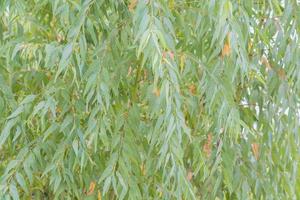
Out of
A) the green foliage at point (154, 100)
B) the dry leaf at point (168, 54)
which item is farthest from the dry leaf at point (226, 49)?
the dry leaf at point (168, 54)

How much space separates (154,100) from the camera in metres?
1.67

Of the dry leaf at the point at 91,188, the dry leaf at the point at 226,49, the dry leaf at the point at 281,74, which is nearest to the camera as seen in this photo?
the dry leaf at the point at 226,49

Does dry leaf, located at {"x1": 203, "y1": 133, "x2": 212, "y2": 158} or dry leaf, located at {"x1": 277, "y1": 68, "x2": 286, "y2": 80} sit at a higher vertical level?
dry leaf, located at {"x1": 277, "y1": 68, "x2": 286, "y2": 80}

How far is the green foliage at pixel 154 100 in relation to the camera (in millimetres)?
1602

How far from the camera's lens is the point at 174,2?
1865mm

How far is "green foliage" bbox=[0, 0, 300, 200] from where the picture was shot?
160cm

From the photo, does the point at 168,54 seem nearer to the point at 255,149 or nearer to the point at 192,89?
the point at 192,89

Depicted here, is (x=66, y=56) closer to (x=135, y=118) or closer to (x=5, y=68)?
(x=135, y=118)

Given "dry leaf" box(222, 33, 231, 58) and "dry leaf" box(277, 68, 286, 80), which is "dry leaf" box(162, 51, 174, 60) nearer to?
"dry leaf" box(222, 33, 231, 58)

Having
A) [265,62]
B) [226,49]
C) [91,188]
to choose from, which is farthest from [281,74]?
[91,188]

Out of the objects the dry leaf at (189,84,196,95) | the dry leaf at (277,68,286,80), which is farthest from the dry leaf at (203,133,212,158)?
the dry leaf at (277,68,286,80)

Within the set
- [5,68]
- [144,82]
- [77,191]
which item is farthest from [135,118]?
[5,68]

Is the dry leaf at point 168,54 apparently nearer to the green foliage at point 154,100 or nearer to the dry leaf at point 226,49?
the green foliage at point 154,100

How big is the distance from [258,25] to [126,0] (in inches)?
16.1
